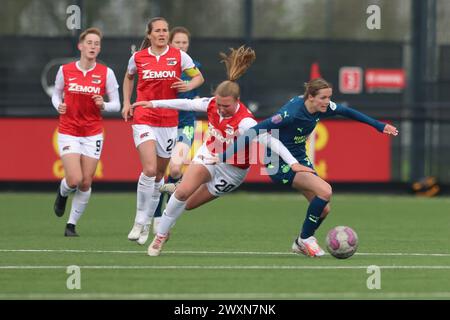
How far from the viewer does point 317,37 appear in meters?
21.7

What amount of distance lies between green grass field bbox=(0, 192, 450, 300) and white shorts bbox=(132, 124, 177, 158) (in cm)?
100

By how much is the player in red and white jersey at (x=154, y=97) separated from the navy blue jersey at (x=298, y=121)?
1771mm

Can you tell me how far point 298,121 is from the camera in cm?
1173

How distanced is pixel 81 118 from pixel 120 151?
6861 millimetres

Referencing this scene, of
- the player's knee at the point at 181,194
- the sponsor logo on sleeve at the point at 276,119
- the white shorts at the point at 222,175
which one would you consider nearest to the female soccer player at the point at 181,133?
the white shorts at the point at 222,175

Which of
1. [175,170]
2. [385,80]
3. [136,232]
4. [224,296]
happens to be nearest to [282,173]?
[136,232]

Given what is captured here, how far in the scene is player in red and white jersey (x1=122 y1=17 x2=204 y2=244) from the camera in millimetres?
13250

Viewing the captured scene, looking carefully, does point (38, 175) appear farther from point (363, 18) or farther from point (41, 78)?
point (363, 18)

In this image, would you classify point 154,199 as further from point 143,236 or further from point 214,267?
point 214,267

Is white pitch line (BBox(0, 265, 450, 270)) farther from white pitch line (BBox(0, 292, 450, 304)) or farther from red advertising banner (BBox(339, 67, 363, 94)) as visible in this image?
red advertising banner (BBox(339, 67, 363, 94))

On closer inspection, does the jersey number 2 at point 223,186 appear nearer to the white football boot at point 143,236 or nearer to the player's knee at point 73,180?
the white football boot at point 143,236

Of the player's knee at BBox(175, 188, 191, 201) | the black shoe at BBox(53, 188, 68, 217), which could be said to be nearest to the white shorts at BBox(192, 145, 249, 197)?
the player's knee at BBox(175, 188, 191, 201)

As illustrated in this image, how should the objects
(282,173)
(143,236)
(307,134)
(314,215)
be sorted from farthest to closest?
(143,236) → (307,134) → (282,173) → (314,215)
